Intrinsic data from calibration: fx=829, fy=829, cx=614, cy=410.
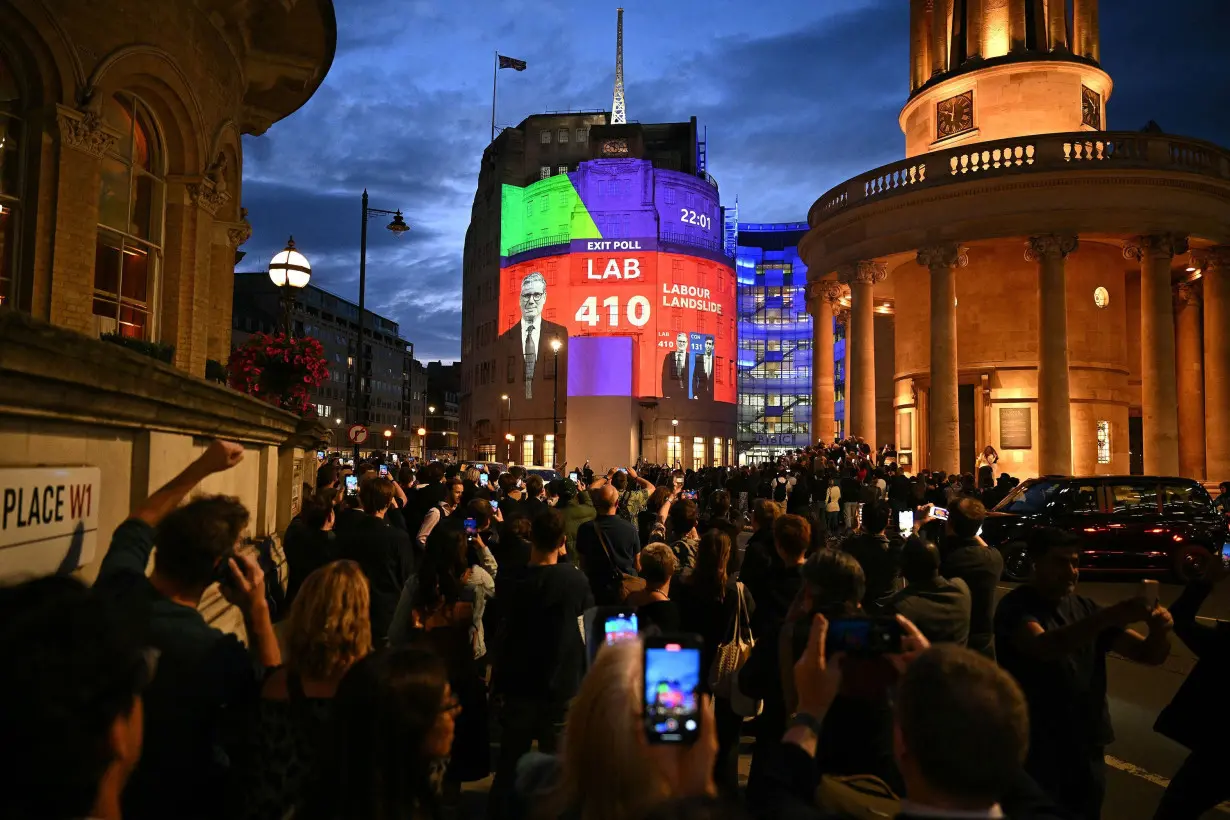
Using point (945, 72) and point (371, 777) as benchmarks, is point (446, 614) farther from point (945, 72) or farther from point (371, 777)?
point (945, 72)

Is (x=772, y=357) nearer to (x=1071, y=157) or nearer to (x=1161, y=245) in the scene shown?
(x=1161, y=245)

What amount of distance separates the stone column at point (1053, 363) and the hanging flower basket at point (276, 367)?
63.8ft

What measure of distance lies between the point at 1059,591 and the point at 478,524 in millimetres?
5083

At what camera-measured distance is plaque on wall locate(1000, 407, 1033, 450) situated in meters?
25.8

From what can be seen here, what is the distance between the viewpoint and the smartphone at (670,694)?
6.52ft

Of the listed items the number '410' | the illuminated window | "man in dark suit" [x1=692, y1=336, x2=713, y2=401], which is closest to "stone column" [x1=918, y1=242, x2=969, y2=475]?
the illuminated window

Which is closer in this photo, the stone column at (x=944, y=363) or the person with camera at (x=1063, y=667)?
the person with camera at (x=1063, y=667)

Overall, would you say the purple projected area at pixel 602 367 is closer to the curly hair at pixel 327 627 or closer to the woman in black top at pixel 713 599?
the woman in black top at pixel 713 599

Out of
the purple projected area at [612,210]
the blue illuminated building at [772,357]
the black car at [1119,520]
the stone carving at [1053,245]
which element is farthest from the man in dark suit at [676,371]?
the black car at [1119,520]

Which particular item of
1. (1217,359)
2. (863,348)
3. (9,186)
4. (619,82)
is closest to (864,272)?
(863,348)

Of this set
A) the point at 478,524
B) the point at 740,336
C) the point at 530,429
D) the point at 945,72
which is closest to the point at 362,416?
the point at 740,336

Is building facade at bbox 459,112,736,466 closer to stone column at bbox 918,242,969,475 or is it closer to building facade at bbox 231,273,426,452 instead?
building facade at bbox 231,273,426,452

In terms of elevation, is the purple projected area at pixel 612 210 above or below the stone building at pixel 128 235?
above

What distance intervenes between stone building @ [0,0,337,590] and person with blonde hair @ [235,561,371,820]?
1491mm
